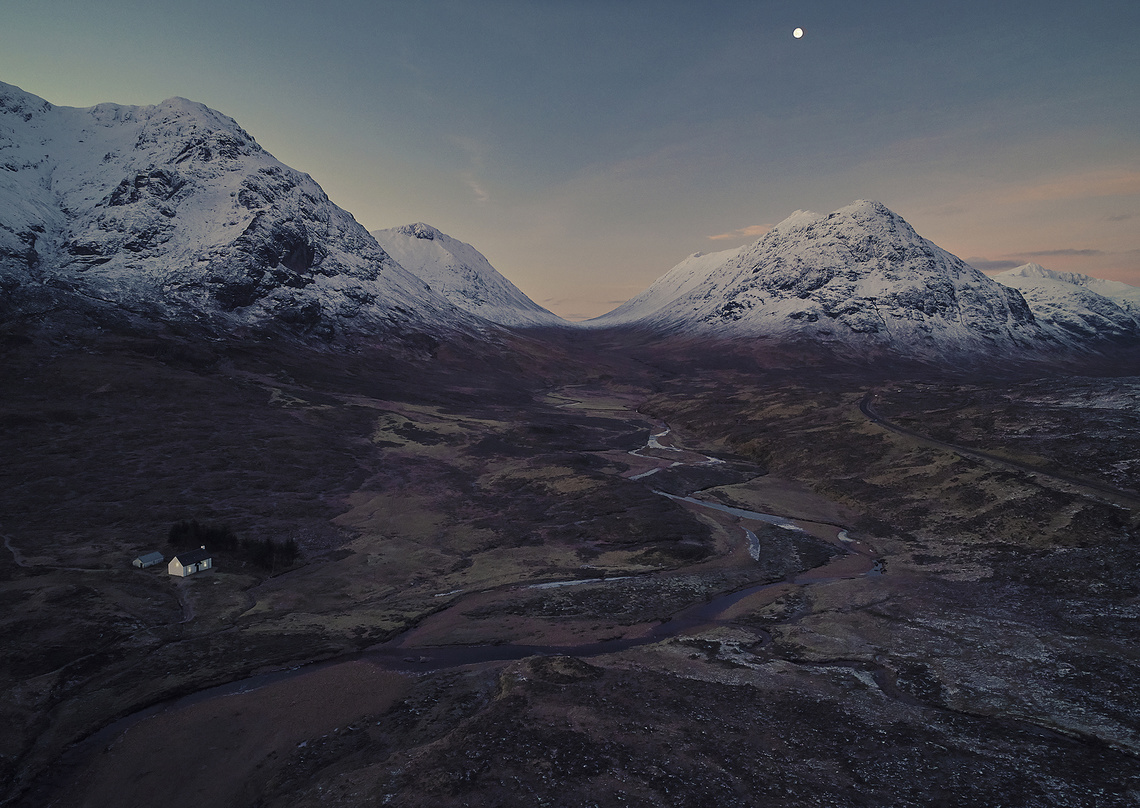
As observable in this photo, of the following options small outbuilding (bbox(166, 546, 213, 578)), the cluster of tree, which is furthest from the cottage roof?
the cluster of tree

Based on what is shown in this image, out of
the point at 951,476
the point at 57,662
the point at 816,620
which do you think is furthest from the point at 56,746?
the point at 951,476

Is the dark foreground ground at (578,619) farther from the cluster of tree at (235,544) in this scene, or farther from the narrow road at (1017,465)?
the cluster of tree at (235,544)

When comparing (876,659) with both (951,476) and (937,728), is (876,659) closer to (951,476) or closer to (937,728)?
(937,728)

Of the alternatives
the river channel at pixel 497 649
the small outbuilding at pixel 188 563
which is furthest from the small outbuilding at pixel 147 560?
the river channel at pixel 497 649

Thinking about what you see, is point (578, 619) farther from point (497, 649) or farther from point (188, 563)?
point (188, 563)

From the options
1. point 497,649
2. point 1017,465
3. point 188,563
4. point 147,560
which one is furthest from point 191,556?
point 1017,465

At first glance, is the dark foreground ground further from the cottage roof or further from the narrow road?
the cottage roof
